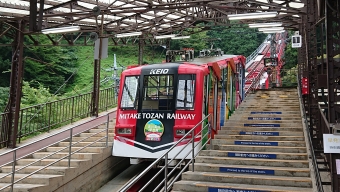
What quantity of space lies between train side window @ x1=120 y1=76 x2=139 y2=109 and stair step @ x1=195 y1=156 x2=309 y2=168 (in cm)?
250

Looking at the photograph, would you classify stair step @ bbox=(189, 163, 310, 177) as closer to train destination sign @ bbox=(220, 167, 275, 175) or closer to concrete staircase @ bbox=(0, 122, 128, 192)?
train destination sign @ bbox=(220, 167, 275, 175)

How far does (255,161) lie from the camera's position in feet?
24.2

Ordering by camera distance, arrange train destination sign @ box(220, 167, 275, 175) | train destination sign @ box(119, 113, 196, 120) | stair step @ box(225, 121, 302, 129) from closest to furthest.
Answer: train destination sign @ box(220, 167, 275, 175), train destination sign @ box(119, 113, 196, 120), stair step @ box(225, 121, 302, 129)

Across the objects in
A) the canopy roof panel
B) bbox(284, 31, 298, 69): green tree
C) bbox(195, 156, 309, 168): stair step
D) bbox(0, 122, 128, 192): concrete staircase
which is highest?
bbox(284, 31, 298, 69): green tree

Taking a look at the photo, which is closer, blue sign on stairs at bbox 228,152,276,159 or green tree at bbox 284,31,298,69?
blue sign on stairs at bbox 228,152,276,159

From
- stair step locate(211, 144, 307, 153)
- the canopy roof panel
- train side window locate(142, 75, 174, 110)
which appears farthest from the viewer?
the canopy roof panel

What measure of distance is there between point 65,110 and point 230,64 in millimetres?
7392

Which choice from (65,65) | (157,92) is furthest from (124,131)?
(65,65)

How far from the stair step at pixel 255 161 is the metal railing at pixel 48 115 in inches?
265

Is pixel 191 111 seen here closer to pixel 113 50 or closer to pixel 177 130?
pixel 177 130

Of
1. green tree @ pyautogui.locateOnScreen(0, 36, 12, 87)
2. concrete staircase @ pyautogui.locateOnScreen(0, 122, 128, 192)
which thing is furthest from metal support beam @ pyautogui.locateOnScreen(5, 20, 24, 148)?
green tree @ pyautogui.locateOnScreen(0, 36, 12, 87)

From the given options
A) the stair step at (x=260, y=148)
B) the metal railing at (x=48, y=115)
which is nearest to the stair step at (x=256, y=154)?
the stair step at (x=260, y=148)

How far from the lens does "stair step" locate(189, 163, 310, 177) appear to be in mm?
6630

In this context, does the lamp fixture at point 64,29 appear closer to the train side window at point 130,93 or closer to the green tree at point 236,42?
the train side window at point 130,93
